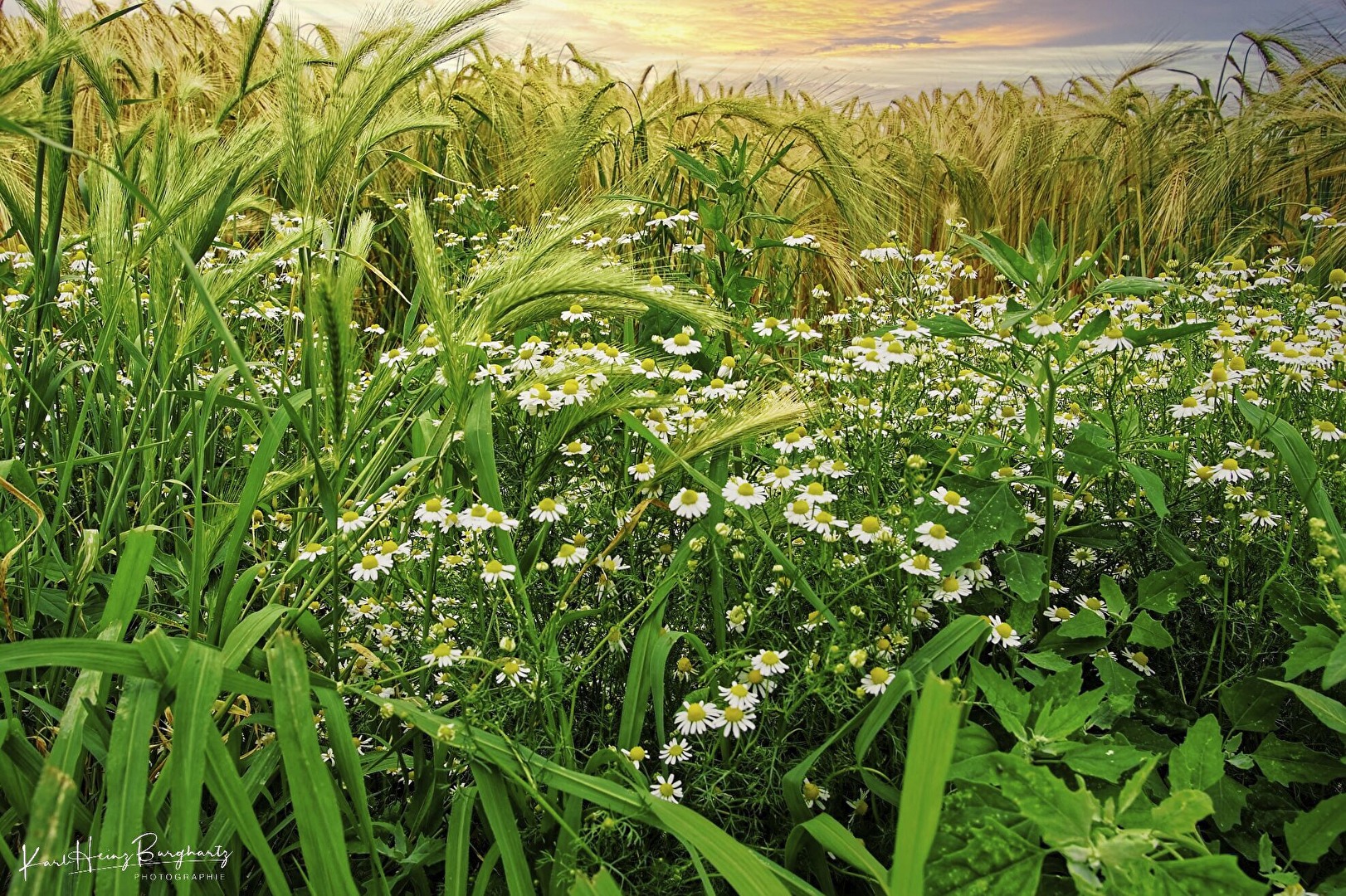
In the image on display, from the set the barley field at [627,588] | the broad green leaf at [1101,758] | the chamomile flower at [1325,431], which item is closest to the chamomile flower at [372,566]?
the barley field at [627,588]

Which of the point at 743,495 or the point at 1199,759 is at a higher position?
the point at 743,495

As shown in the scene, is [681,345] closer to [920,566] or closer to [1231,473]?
[920,566]

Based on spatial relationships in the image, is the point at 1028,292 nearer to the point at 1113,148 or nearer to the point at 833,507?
the point at 833,507

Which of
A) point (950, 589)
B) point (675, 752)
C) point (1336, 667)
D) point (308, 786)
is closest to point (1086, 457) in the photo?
point (950, 589)

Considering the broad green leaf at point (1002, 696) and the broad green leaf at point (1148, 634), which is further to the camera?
the broad green leaf at point (1148, 634)

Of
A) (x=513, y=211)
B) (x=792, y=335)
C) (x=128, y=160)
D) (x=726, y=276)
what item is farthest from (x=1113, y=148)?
(x=128, y=160)

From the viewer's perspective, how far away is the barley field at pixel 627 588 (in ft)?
3.33

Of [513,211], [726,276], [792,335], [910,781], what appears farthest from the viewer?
[513,211]

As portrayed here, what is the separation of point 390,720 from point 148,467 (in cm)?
67

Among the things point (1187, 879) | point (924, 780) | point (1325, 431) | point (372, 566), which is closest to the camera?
point (924, 780)

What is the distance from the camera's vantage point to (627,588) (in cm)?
141

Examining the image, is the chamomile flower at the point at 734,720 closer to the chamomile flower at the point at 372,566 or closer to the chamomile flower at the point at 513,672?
the chamomile flower at the point at 513,672

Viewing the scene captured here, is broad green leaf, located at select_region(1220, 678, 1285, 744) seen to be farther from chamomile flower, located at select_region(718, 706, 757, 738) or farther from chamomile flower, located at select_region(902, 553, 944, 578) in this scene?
chamomile flower, located at select_region(718, 706, 757, 738)

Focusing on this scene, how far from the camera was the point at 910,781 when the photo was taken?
0.75m
